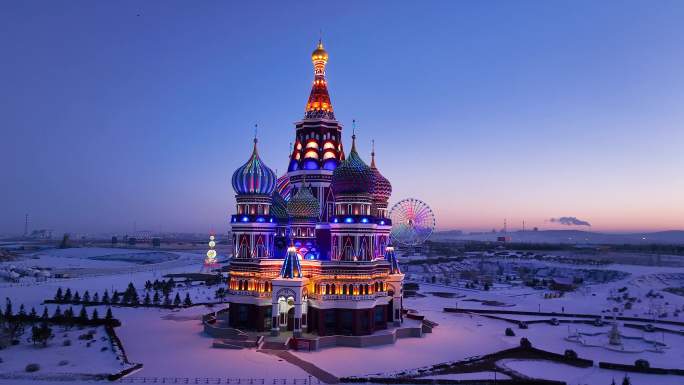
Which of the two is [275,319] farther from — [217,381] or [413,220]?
[413,220]

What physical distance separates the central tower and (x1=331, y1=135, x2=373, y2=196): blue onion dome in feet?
19.6

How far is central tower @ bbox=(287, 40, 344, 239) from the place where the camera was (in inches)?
1924

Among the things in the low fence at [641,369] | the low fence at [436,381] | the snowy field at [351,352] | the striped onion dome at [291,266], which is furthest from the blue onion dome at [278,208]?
the low fence at [641,369]

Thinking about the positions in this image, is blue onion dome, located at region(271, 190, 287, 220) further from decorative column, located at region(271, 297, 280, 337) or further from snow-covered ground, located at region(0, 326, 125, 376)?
snow-covered ground, located at region(0, 326, 125, 376)

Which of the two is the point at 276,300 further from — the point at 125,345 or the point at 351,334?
the point at 125,345

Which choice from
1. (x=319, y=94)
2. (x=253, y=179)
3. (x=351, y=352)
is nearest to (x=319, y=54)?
(x=319, y=94)

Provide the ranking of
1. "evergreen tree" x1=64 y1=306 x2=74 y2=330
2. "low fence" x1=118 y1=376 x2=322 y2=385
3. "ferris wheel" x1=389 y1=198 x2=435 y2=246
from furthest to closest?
"ferris wheel" x1=389 y1=198 x2=435 y2=246 < "evergreen tree" x1=64 y1=306 x2=74 y2=330 < "low fence" x1=118 y1=376 x2=322 y2=385

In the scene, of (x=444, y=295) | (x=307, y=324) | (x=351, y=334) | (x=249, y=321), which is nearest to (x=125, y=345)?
(x=249, y=321)

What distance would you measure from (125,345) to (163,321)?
10.1 m

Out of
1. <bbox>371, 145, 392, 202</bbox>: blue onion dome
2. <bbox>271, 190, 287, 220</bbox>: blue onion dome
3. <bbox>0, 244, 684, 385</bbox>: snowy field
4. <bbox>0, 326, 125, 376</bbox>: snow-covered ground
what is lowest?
<bbox>0, 244, 684, 385</bbox>: snowy field

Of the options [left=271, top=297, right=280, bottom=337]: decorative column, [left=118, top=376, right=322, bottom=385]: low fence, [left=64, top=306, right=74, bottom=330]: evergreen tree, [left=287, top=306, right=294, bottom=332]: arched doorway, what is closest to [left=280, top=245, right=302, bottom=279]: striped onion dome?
[left=271, top=297, right=280, bottom=337]: decorative column

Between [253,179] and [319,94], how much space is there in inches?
521

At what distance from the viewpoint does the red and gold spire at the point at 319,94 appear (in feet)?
168

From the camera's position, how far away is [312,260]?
41.2m
